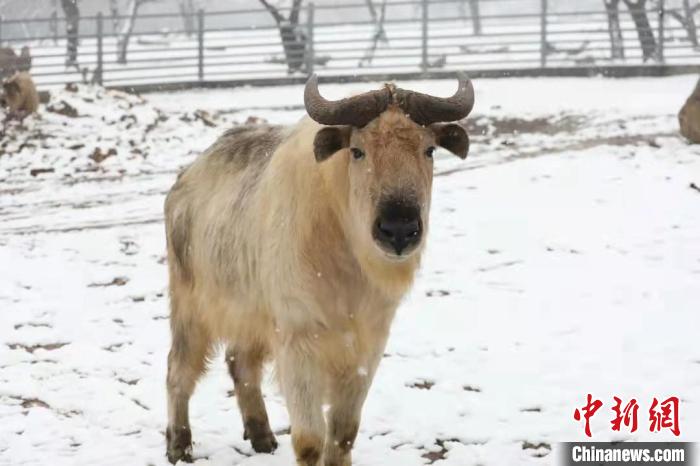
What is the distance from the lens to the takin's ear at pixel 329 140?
3844 mm

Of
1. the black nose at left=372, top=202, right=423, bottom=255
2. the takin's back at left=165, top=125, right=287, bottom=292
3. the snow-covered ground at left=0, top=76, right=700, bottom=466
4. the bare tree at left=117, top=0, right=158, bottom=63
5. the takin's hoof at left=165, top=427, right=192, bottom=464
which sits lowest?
the bare tree at left=117, top=0, right=158, bottom=63

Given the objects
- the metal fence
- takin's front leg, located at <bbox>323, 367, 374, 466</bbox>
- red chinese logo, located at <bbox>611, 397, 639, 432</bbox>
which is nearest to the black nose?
takin's front leg, located at <bbox>323, 367, 374, 466</bbox>

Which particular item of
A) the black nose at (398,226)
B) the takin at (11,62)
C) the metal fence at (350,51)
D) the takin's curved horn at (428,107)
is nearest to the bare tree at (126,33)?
the metal fence at (350,51)

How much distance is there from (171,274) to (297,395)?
1.32 meters

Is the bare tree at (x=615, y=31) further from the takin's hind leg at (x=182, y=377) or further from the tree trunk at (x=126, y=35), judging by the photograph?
the takin's hind leg at (x=182, y=377)

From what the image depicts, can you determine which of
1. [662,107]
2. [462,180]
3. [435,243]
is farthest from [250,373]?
[662,107]

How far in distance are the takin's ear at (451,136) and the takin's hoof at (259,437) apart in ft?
5.68

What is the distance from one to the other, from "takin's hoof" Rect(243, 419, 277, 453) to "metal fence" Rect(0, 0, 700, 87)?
14886 mm

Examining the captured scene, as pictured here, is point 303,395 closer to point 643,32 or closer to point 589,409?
point 589,409

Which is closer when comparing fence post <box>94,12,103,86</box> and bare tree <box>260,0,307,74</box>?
fence post <box>94,12,103,86</box>

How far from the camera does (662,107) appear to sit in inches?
582

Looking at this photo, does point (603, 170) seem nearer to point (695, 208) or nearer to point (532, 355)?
point (695, 208)

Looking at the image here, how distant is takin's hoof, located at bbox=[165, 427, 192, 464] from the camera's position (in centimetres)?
471

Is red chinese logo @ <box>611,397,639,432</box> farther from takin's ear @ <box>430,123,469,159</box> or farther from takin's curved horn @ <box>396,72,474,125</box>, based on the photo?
takin's curved horn @ <box>396,72,474,125</box>
